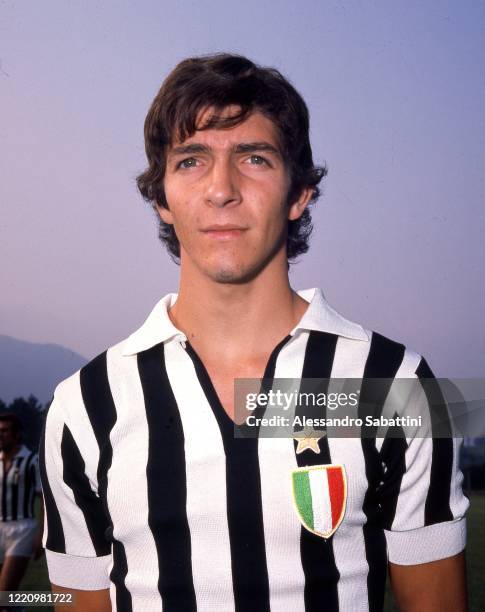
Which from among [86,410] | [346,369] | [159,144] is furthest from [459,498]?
[159,144]

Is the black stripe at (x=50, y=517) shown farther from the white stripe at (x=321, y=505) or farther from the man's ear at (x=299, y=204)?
the man's ear at (x=299, y=204)

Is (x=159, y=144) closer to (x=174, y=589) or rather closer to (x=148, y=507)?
(x=148, y=507)

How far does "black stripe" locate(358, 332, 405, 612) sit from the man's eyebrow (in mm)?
590

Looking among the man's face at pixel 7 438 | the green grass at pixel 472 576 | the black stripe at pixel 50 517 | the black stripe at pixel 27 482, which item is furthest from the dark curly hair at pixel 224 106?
the green grass at pixel 472 576

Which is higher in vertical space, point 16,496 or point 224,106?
point 224,106

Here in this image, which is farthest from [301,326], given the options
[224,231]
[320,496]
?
[320,496]

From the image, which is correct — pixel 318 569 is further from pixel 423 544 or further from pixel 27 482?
pixel 27 482

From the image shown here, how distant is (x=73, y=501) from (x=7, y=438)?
171 inches

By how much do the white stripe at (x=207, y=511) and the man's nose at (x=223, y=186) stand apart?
0.49 m

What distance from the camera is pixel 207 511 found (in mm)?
1769

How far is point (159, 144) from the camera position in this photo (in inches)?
83.6

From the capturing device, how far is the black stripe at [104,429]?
1.84 m

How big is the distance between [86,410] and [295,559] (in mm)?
618

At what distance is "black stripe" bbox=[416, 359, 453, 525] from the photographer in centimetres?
184
